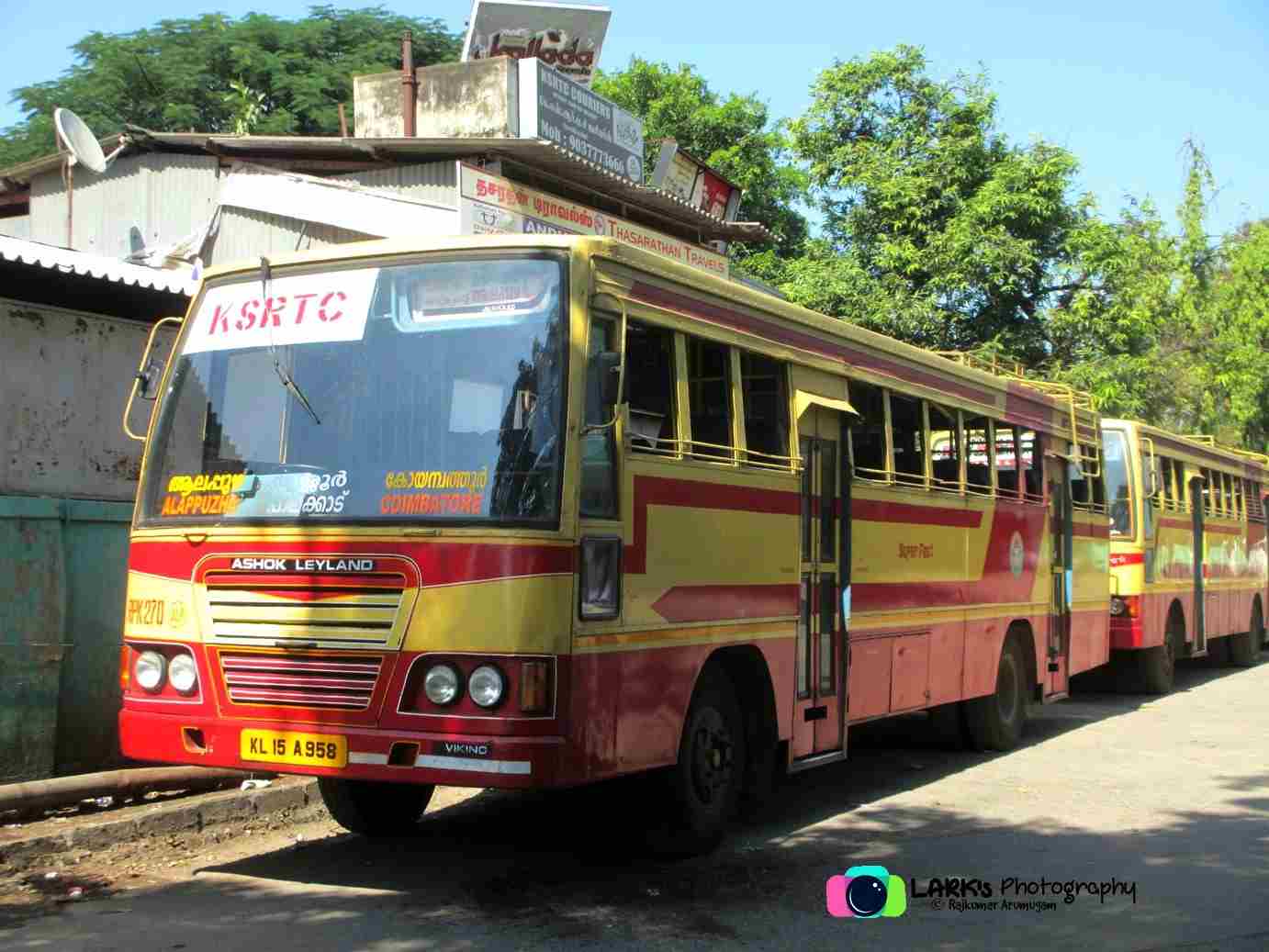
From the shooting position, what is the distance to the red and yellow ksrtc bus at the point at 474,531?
5.83m

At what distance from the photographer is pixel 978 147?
2622 cm

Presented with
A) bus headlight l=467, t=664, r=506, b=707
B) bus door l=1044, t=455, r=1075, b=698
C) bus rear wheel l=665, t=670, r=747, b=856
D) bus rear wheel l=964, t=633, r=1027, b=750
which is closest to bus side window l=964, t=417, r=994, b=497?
bus rear wheel l=964, t=633, r=1027, b=750

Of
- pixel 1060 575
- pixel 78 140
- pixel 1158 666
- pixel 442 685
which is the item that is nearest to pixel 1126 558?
pixel 1158 666

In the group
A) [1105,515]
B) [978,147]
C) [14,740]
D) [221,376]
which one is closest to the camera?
[221,376]

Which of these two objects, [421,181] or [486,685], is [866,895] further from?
[421,181]

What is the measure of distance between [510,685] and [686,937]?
3.97 feet

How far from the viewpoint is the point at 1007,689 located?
38.5ft

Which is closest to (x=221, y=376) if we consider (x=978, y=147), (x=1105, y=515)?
(x=1105, y=515)

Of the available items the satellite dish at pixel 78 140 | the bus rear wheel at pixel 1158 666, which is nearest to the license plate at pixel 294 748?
the satellite dish at pixel 78 140

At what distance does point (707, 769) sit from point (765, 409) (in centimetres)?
198

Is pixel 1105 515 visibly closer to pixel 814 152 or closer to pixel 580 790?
pixel 580 790

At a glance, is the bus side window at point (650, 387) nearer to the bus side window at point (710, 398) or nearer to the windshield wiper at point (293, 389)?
the bus side window at point (710, 398)

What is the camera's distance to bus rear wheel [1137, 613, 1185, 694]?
1580 cm

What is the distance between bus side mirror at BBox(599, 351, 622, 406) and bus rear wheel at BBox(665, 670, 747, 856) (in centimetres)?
174
